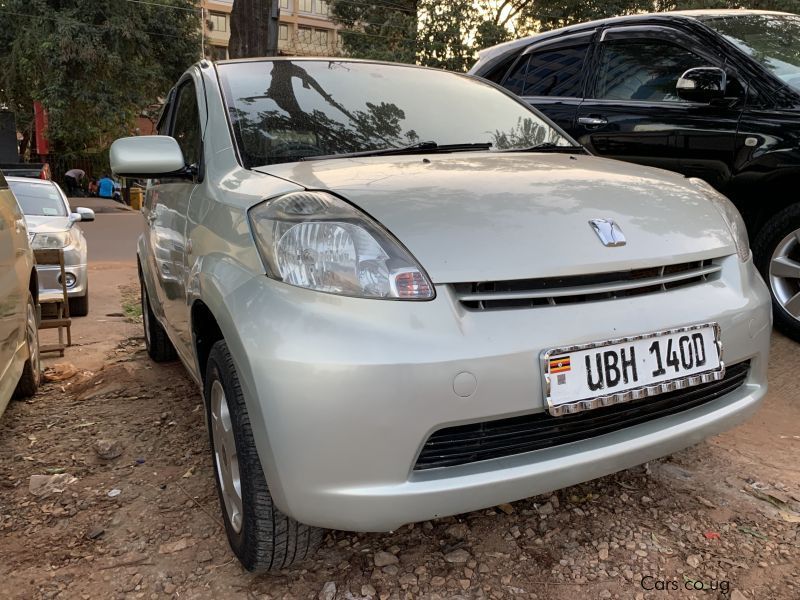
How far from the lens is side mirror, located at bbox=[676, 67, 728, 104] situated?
A: 3.30 m

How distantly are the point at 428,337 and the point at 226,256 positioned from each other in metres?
0.70

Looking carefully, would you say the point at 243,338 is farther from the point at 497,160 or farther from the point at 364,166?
the point at 497,160

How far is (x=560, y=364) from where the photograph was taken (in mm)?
1543

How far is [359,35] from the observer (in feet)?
71.9

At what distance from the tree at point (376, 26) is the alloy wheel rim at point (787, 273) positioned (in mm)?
18714

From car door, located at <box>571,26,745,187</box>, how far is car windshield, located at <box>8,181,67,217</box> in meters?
5.88

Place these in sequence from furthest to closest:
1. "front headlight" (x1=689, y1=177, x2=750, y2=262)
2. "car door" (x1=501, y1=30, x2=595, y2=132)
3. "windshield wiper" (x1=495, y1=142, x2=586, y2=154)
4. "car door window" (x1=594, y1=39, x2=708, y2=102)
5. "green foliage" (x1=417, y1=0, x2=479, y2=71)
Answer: "green foliage" (x1=417, y1=0, x2=479, y2=71) < "car door" (x1=501, y1=30, x2=595, y2=132) < "car door window" (x1=594, y1=39, x2=708, y2=102) < "windshield wiper" (x1=495, y1=142, x2=586, y2=154) < "front headlight" (x1=689, y1=177, x2=750, y2=262)

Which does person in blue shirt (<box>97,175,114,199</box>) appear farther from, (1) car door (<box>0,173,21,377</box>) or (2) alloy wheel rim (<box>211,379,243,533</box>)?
(2) alloy wheel rim (<box>211,379,243,533</box>)

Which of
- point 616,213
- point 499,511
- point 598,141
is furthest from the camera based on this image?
point 598,141

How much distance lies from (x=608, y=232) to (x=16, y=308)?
2666 mm

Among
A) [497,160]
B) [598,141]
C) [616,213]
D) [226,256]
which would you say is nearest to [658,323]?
[616,213]

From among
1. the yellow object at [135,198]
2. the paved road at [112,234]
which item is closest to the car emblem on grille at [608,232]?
the paved road at [112,234]

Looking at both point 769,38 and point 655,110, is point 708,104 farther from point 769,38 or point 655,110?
point 769,38

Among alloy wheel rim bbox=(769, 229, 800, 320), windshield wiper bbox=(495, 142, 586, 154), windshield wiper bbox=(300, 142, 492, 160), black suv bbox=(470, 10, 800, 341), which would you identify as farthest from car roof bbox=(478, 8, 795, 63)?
windshield wiper bbox=(300, 142, 492, 160)
